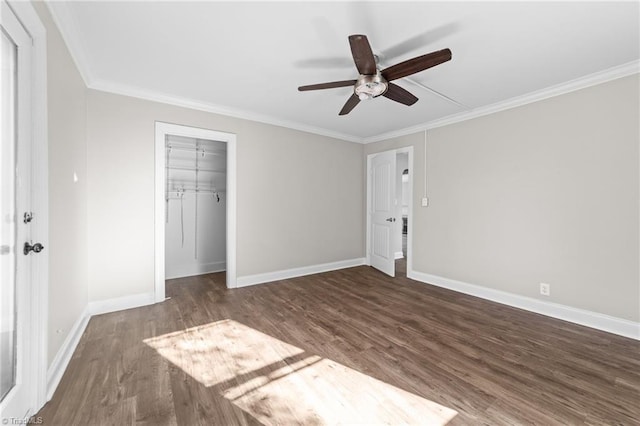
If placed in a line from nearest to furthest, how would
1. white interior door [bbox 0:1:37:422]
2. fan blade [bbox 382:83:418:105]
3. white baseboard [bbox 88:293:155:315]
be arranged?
white interior door [bbox 0:1:37:422] → fan blade [bbox 382:83:418:105] → white baseboard [bbox 88:293:155:315]

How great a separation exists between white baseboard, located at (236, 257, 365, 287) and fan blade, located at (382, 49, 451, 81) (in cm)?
314

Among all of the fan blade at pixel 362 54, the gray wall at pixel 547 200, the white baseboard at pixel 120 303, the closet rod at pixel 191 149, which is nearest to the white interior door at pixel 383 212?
the gray wall at pixel 547 200

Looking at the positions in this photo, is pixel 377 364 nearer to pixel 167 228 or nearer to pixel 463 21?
pixel 463 21

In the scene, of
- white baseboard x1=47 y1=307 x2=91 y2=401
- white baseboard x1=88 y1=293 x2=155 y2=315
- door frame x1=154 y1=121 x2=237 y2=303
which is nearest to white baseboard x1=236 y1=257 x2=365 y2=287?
door frame x1=154 y1=121 x2=237 y2=303

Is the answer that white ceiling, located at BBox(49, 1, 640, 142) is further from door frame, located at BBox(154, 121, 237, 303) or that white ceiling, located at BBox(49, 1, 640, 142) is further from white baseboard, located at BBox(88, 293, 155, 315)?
white baseboard, located at BBox(88, 293, 155, 315)

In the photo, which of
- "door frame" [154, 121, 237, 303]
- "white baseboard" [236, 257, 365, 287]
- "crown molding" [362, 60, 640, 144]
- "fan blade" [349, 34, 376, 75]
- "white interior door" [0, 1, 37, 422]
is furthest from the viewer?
"white baseboard" [236, 257, 365, 287]

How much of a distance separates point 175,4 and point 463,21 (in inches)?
78.3

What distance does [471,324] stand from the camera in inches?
107

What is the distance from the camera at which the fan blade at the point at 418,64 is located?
176cm

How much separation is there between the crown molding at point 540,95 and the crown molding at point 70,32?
13.4 ft

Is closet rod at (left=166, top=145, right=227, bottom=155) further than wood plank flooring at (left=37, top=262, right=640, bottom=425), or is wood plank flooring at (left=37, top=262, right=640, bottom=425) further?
closet rod at (left=166, top=145, right=227, bottom=155)

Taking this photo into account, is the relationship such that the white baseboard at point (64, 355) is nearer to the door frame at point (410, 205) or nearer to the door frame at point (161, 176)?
the door frame at point (161, 176)

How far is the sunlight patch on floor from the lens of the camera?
1.52 m

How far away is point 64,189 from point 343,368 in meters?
2.52
